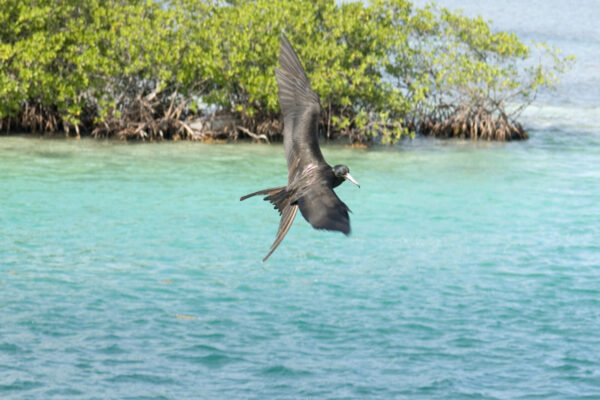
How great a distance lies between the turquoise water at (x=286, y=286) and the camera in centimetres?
776

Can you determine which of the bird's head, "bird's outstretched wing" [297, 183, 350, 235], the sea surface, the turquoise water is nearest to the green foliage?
the sea surface

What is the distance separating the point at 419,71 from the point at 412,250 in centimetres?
1094

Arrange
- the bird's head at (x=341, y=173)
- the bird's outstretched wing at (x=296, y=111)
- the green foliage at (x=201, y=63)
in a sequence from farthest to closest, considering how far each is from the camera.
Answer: the green foliage at (x=201, y=63), the bird's outstretched wing at (x=296, y=111), the bird's head at (x=341, y=173)

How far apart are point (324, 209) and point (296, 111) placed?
1.63m

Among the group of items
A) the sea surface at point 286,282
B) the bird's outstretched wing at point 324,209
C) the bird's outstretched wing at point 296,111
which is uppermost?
the bird's outstretched wing at point 296,111

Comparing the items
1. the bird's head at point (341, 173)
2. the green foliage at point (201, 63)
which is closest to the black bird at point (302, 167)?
the bird's head at point (341, 173)

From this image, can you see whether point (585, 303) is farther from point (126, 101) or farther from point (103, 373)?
point (126, 101)

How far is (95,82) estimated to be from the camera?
1936 centimetres

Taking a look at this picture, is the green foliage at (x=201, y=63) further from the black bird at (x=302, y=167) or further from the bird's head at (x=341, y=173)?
the bird's head at (x=341, y=173)

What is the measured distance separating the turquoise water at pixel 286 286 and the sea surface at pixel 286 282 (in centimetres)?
3

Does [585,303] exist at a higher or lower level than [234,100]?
lower

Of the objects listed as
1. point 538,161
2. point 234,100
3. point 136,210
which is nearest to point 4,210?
point 136,210

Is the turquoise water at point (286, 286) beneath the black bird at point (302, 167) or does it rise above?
beneath

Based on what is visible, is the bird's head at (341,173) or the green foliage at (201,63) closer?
the bird's head at (341,173)
